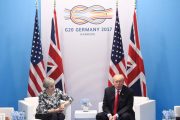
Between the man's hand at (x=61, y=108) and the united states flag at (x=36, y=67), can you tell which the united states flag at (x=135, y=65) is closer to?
the man's hand at (x=61, y=108)

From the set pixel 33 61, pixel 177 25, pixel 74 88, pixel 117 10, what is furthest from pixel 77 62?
pixel 177 25

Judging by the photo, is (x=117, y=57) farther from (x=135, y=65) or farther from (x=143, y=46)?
(x=143, y=46)

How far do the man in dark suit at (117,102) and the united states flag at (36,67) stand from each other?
168cm

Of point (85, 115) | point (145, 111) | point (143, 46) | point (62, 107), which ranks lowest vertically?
point (85, 115)

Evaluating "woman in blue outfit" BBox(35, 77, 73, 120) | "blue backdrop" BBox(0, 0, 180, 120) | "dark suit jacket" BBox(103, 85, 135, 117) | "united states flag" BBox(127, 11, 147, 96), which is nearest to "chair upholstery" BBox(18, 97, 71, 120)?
"woman in blue outfit" BBox(35, 77, 73, 120)

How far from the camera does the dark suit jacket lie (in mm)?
5031

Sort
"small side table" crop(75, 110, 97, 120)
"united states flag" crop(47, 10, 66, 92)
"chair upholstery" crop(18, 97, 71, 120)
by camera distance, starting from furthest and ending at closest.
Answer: "united states flag" crop(47, 10, 66, 92)
"small side table" crop(75, 110, 97, 120)
"chair upholstery" crop(18, 97, 71, 120)

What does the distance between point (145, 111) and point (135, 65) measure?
4.39 ft

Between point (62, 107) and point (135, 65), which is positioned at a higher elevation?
point (135, 65)

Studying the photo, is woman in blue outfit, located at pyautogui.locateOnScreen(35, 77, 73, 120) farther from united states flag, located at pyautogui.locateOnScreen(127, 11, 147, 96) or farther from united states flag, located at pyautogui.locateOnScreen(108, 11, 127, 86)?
united states flag, located at pyautogui.locateOnScreen(127, 11, 147, 96)

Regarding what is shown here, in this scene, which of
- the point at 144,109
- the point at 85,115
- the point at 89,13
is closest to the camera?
the point at 144,109

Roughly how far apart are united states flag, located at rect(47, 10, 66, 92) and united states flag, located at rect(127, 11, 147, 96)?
146 cm

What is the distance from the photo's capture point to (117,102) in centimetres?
509

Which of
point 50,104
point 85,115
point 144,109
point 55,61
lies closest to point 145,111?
point 144,109
